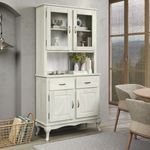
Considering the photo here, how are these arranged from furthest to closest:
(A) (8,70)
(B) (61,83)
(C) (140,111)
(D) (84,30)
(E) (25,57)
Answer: (D) (84,30), (A) (8,70), (E) (25,57), (B) (61,83), (C) (140,111)

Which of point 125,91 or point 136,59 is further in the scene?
point 136,59

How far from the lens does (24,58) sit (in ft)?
14.6

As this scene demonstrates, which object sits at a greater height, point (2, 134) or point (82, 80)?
point (82, 80)

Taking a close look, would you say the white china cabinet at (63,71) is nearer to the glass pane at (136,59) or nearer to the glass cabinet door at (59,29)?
the glass cabinet door at (59,29)

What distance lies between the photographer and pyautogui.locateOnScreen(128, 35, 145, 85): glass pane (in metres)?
6.37

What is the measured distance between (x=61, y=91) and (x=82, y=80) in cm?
43

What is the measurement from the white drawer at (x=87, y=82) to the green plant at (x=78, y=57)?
378mm

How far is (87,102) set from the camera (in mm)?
4602

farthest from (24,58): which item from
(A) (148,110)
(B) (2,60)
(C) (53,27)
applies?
(A) (148,110)

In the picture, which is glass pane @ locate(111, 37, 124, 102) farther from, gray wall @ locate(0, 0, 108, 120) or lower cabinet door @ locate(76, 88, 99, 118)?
gray wall @ locate(0, 0, 108, 120)

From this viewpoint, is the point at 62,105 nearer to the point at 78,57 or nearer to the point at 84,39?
the point at 78,57

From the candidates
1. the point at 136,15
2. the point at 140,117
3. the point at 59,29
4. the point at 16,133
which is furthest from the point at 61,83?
the point at 136,15

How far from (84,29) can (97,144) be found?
1914 mm

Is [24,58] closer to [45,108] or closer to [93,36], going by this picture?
[45,108]
